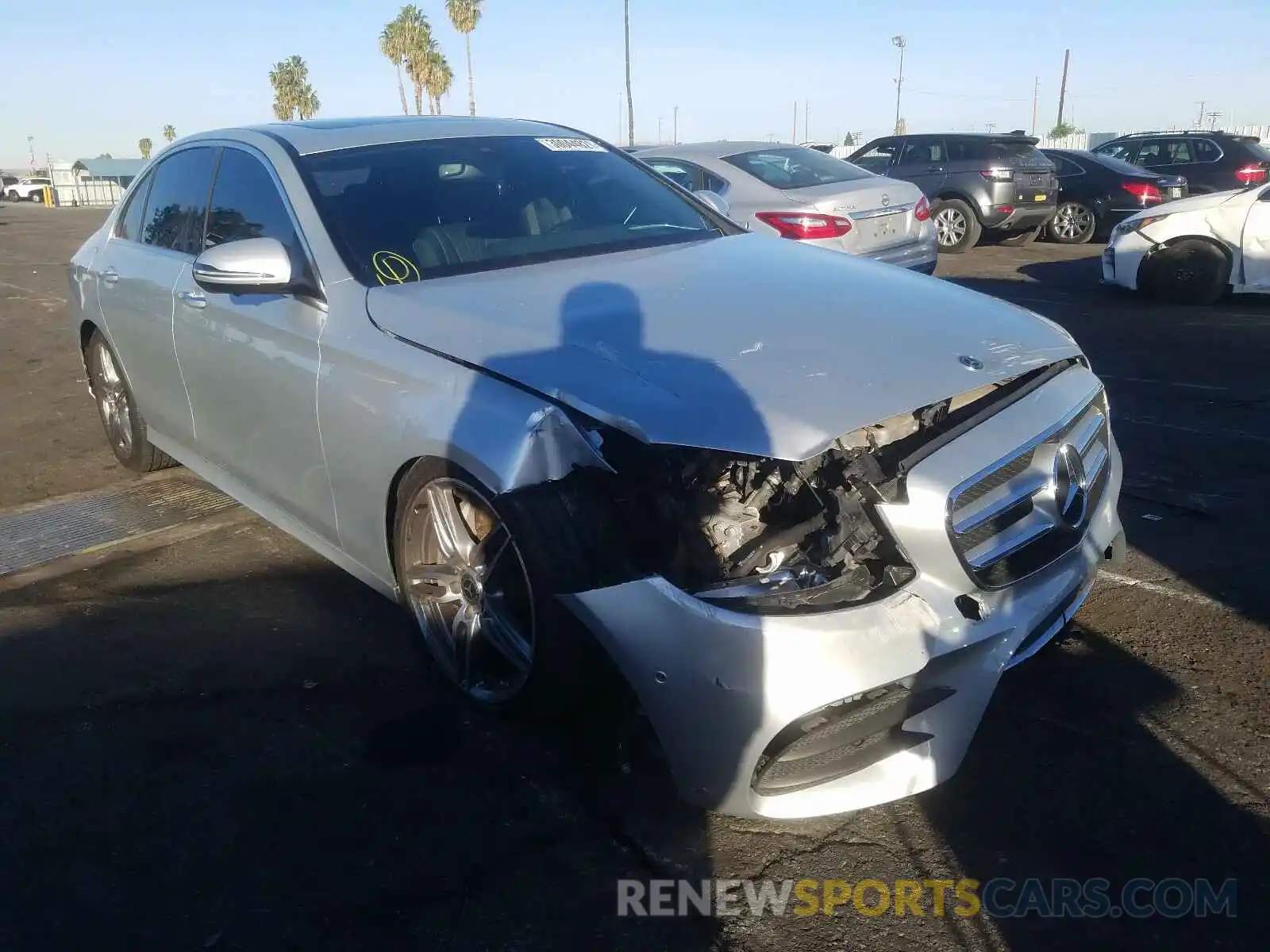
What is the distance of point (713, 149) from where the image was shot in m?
9.72

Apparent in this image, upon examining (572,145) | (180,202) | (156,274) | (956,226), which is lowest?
(956,226)

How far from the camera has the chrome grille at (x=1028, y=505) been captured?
2.54 meters

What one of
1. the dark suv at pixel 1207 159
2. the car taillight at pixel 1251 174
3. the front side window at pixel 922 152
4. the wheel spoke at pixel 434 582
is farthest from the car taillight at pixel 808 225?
the car taillight at pixel 1251 174

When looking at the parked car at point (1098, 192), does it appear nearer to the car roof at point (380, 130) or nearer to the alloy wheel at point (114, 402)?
the car roof at point (380, 130)

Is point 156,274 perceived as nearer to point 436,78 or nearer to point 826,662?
point 826,662

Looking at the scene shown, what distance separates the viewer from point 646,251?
381 centimetres

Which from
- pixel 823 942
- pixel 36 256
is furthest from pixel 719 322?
pixel 36 256

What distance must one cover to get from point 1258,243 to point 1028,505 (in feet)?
27.7

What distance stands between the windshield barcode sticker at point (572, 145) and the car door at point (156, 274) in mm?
1414

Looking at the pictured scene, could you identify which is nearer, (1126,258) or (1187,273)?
(1187,273)

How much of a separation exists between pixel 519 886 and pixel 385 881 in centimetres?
32

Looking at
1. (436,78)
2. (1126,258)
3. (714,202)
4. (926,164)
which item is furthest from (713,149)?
(436,78)

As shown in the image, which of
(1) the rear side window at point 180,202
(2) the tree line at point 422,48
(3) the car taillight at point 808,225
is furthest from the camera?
(2) the tree line at point 422,48

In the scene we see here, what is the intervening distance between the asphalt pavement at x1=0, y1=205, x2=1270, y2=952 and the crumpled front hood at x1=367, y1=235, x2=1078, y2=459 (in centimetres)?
87
